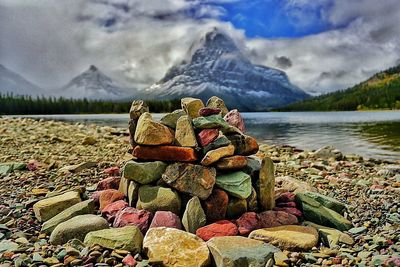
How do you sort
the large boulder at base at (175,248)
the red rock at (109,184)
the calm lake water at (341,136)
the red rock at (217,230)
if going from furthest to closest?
the calm lake water at (341,136)
the red rock at (109,184)
the red rock at (217,230)
the large boulder at base at (175,248)

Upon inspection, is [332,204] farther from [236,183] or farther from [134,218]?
[134,218]

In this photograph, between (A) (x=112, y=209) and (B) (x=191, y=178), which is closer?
(B) (x=191, y=178)

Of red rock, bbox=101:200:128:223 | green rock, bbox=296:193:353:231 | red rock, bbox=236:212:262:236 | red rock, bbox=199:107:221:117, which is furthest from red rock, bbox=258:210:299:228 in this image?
red rock, bbox=101:200:128:223

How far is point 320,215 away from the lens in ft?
24.1

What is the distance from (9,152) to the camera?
15.3 metres

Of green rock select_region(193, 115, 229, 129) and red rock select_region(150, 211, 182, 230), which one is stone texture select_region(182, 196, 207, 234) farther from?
green rock select_region(193, 115, 229, 129)

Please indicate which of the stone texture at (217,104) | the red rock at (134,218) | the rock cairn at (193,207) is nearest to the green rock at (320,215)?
the rock cairn at (193,207)

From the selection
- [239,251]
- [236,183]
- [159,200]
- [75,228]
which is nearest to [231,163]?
[236,183]

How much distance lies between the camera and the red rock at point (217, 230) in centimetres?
639

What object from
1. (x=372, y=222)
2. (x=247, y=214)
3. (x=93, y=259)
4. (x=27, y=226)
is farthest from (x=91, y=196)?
(x=372, y=222)

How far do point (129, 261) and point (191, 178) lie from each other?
210 centimetres

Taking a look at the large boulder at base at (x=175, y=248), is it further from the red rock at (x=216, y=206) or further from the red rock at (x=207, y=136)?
the red rock at (x=207, y=136)

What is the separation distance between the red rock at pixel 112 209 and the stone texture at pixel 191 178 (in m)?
1.06

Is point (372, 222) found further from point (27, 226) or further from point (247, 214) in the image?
point (27, 226)
